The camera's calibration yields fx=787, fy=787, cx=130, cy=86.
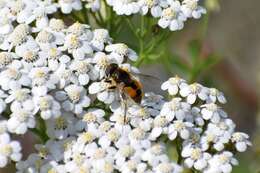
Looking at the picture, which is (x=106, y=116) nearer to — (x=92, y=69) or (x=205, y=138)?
(x=92, y=69)

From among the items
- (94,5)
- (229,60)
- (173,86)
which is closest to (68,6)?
(94,5)

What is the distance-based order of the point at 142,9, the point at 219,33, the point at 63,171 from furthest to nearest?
the point at 219,33, the point at 142,9, the point at 63,171

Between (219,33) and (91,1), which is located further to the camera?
(219,33)

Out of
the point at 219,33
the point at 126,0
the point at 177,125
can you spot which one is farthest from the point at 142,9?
the point at 219,33

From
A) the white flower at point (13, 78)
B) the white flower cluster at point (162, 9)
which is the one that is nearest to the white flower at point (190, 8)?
the white flower cluster at point (162, 9)

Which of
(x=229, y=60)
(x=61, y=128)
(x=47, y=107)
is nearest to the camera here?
(x=47, y=107)

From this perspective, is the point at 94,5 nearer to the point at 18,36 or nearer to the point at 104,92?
the point at 18,36
